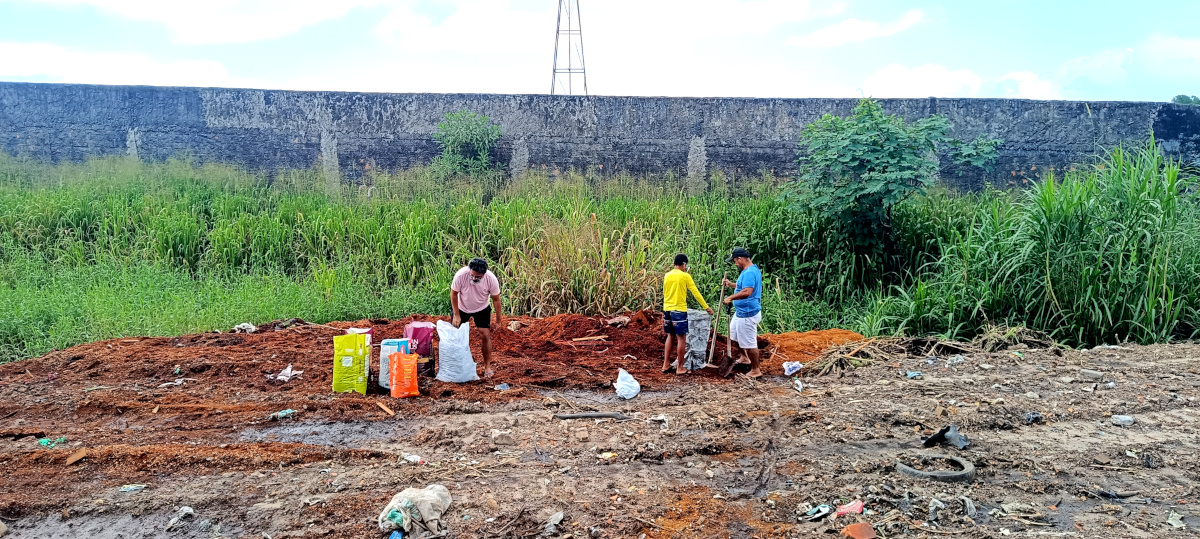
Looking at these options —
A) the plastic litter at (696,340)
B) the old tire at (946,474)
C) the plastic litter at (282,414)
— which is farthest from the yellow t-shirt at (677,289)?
the plastic litter at (282,414)

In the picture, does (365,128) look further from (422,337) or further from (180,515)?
(180,515)

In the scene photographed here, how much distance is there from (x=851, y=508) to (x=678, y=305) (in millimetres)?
2933

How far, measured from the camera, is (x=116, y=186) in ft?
39.7

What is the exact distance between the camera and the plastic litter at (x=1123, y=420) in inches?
191

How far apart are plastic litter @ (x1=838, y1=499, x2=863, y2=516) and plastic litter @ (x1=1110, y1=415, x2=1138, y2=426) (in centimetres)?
241

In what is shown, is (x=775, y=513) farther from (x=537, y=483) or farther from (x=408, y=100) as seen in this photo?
(x=408, y=100)

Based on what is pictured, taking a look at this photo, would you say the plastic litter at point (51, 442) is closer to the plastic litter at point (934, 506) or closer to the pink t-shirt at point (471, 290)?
the pink t-shirt at point (471, 290)

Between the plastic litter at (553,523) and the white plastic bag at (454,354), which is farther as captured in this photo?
the white plastic bag at (454,354)

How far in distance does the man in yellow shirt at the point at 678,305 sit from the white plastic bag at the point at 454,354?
1.71m

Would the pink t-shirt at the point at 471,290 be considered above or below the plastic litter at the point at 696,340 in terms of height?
above

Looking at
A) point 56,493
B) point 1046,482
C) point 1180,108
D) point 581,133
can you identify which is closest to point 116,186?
point 581,133

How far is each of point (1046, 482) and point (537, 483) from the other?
272 cm

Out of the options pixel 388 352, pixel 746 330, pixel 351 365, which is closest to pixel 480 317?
pixel 388 352

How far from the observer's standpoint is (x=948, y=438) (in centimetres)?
451
